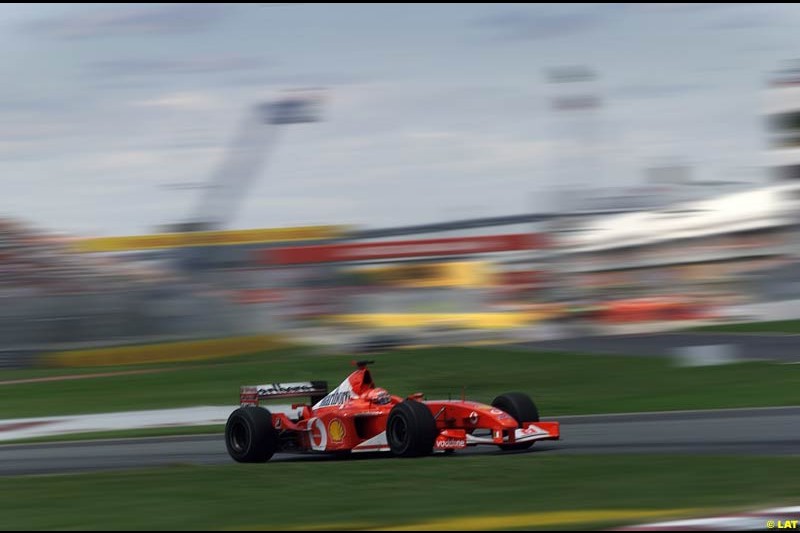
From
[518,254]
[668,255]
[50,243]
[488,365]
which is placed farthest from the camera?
[668,255]

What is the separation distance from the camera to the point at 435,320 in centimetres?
4138

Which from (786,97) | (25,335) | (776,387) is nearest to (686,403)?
(776,387)

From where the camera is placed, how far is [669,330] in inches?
1676

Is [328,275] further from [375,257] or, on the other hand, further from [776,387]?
[776,387]

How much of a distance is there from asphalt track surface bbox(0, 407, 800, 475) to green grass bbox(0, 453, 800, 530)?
1015 mm

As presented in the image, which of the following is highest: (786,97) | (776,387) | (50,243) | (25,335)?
(786,97)

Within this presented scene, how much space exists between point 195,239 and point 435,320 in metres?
9.26

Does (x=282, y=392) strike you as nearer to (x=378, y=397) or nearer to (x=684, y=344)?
(x=378, y=397)

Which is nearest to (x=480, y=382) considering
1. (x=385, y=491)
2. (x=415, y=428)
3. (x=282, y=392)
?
(x=282, y=392)

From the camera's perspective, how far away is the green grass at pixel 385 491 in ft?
26.7

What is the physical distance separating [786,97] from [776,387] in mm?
37766

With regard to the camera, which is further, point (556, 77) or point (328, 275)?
point (556, 77)

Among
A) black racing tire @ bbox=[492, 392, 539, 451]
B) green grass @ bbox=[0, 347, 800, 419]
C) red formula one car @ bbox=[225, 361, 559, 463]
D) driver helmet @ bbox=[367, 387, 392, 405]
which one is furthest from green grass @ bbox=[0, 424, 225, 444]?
black racing tire @ bbox=[492, 392, 539, 451]

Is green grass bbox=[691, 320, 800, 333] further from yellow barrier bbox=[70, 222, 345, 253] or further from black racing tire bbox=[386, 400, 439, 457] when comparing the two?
black racing tire bbox=[386, 400, 439, 457]
